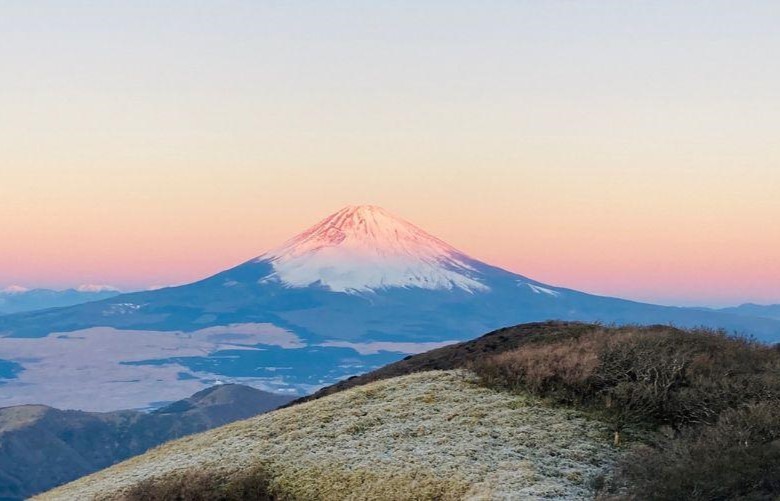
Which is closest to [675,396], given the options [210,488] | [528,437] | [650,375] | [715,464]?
[650,375]

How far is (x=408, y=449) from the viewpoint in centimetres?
2461

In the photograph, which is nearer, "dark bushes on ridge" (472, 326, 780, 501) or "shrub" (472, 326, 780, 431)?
"dark bushes on ridge" (472, 326, 780, 501)

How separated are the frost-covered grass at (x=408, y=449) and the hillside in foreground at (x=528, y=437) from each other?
0.06m

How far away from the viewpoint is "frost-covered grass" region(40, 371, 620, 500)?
71.1 feet

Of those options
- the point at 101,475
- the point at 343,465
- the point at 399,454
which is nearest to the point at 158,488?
the point at 343,465

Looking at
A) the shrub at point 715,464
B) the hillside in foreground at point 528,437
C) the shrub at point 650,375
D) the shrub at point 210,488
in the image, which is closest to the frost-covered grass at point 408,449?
the hillside in foreground at point 528,437

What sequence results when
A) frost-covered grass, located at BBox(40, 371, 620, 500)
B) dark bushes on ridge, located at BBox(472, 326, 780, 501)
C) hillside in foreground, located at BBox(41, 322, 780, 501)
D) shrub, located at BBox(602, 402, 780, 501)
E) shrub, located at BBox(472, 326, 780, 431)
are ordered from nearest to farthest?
1. shrub, located at BBox(602, 402, 780, 501)
2. dark bushes on ridge, located at BBox(472, 326, 780, 501)
3. hillside in foreground, located at BBox(41, 322, 780, 501)
4. frost-covered grass, located at BBox(40, 371, 620, 500)
5. shrub, located at BBox(472, 326, 780, 431)

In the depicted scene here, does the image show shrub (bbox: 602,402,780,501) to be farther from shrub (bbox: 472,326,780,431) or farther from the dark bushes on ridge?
shrub (bbox: 472,326,780,431)

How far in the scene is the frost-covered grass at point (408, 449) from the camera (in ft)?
71.1

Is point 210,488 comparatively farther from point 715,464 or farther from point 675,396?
point 675,396

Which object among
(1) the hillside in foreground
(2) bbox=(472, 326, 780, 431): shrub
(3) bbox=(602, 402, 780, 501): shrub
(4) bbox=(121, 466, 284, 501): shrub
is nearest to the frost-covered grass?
(1) the hillside in foreground

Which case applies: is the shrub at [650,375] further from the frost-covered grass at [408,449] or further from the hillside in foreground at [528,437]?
the frost-covered grass at [408,449]

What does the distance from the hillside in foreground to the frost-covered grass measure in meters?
0.06

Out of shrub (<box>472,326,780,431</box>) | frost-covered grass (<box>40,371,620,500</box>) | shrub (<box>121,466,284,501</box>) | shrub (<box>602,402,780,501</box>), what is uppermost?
shrub (<box>472,326,780,431</box>)
